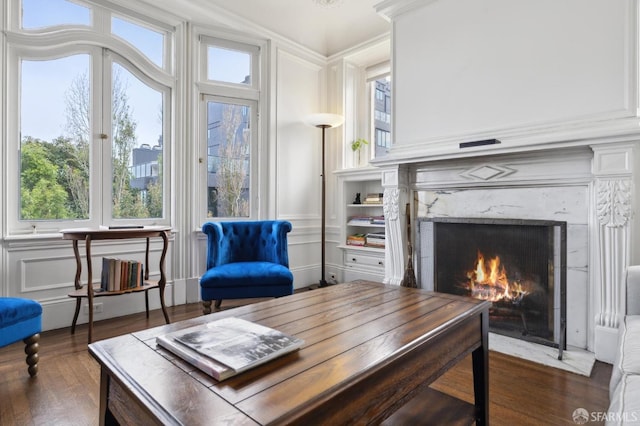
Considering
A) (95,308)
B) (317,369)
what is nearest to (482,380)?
(317,369)

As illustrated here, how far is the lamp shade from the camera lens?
12.6 feet

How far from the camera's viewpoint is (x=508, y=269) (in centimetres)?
265

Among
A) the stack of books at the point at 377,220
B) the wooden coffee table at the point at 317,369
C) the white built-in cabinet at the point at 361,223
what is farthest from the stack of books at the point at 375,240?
the wooden coffee table at the point at 317,369

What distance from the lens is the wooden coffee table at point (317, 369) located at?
0.78m

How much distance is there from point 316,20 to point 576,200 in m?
3.30

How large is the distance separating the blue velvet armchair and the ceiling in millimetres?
2196

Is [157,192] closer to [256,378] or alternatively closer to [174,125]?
[174,125]

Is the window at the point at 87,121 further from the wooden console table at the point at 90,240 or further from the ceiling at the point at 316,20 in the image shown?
the ceiling at the point at 316,20

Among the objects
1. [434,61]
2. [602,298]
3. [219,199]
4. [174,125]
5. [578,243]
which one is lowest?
[602,298]

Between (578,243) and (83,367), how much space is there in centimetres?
316

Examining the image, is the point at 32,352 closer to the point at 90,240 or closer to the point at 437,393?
the point at 90,240

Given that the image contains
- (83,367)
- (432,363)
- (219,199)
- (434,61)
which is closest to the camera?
(432,363)

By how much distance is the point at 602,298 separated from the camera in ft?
7.13

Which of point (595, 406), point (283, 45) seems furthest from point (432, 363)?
point (283, 45)
